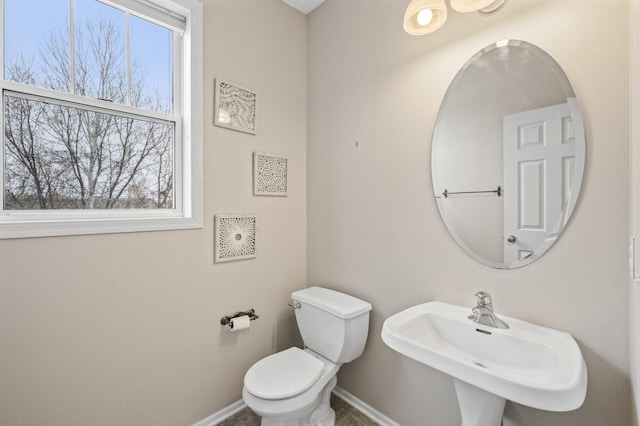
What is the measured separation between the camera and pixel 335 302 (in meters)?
1.68

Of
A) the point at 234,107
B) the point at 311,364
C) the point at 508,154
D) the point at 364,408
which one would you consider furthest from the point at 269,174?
the point at 364,408

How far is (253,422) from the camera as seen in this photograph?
5.52 ft

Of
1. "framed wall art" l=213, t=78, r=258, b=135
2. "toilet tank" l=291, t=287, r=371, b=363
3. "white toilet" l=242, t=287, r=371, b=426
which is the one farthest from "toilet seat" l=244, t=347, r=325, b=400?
"framed wall art" l=213, t=78, r=258, b=135

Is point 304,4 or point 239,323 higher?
point 304,4

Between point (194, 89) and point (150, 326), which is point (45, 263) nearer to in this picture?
point (150, 326)

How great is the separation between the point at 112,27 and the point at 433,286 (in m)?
2.07

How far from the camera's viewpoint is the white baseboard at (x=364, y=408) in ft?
5.44

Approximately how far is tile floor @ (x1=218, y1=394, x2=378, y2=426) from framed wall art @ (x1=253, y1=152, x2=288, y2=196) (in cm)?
136

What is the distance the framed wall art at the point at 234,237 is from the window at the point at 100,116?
5.8 inches

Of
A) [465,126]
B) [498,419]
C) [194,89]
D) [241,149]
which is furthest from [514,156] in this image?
[194,89]

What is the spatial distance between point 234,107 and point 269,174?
0.46 m

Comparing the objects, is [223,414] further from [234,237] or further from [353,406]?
[234,237]

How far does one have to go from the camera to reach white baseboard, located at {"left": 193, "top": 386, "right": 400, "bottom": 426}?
1.65 meters

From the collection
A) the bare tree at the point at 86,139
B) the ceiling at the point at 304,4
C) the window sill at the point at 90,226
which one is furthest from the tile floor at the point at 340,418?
the ceiling at the point at 304,4
